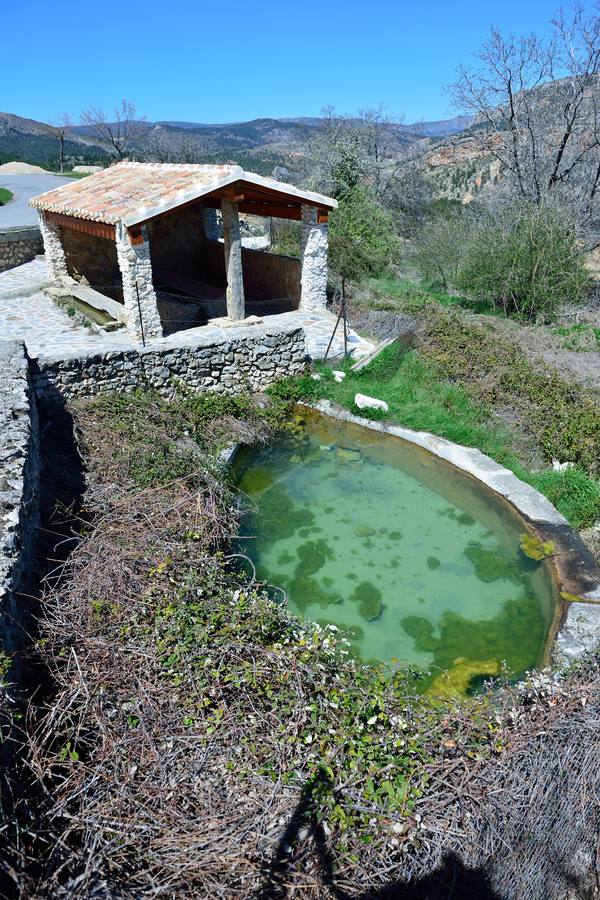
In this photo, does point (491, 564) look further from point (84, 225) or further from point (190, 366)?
point (84, 225)

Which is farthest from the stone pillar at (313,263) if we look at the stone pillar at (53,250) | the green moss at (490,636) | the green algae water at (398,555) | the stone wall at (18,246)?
the green moss at (490,636)

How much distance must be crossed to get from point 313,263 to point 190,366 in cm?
539

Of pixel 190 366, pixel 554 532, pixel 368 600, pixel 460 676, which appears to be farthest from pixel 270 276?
pixel 460 676

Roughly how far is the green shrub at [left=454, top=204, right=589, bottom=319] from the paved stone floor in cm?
472

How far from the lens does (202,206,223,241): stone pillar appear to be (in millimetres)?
17203

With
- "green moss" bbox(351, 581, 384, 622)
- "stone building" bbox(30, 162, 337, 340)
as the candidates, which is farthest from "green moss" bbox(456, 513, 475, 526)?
"stone building" bbox(30, 162, 337, 340)

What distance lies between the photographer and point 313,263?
14516mm

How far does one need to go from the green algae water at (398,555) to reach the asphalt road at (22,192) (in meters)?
17.3

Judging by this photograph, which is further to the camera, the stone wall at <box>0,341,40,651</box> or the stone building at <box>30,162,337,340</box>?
the stone building at <box>30,162,337,340</box>

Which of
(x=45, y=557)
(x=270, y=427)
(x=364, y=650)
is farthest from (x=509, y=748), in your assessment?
(x=270, y=427)

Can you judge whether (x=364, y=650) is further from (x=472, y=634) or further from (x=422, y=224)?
(x=422, y=224)

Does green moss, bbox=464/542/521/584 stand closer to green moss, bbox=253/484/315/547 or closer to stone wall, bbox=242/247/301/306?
green moss, bbox=253/484/315/547

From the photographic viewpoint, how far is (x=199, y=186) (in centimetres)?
1180

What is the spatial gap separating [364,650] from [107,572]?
9.84 ft
